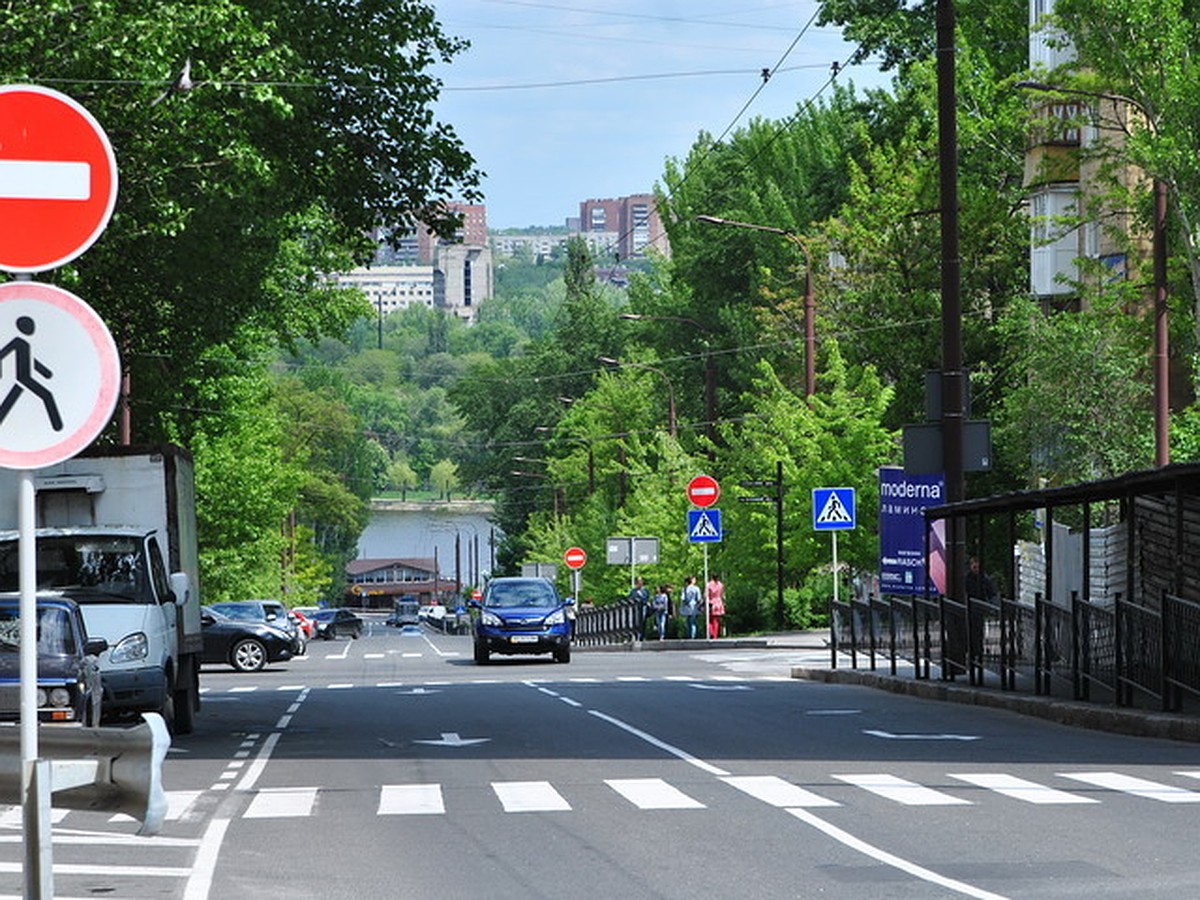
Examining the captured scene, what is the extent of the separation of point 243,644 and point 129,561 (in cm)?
2586

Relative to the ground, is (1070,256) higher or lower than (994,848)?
higher

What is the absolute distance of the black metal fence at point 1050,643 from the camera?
2327cm

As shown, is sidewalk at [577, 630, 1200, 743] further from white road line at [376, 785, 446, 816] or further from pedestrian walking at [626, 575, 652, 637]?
pedestrian walking at [626, 575, 652, 637]

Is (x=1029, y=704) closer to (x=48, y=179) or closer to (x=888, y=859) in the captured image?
(x=888, y=859)

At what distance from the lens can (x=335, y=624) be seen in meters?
115

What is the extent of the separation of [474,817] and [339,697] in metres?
19.4

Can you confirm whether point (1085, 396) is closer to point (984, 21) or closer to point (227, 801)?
point (984, 21)

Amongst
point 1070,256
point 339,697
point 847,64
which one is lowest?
point 339,697

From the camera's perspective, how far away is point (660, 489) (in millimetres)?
84812

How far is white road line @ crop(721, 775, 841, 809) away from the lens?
16141 mm

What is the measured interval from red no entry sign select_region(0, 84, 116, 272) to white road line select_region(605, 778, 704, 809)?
7.91 m

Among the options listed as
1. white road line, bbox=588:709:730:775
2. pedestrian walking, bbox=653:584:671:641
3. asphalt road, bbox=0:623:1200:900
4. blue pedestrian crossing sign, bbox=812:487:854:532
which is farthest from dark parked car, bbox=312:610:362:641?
white road line, bbox=588:709:730:775

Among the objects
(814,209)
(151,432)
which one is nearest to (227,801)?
(151,432)

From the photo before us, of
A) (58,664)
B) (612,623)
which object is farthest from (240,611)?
(58,664)
